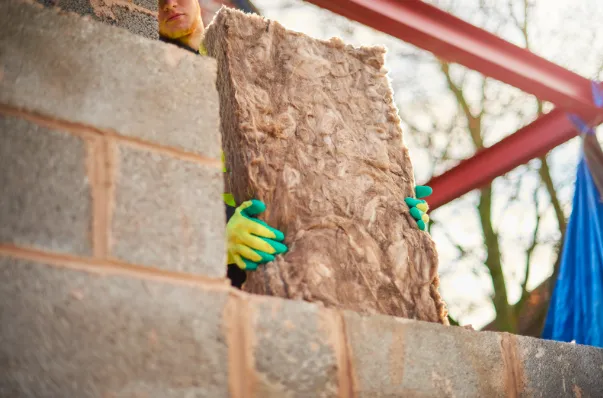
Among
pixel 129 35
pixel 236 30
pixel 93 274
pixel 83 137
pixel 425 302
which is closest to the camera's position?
pixel 93 274

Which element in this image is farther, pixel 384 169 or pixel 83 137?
pixel 384 169

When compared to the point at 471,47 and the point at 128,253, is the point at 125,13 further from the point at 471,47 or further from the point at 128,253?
the point at 471,47

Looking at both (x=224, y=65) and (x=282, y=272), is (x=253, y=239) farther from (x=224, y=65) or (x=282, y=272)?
(x=224, y=65)

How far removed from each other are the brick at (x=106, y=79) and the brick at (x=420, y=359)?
66 centimetres

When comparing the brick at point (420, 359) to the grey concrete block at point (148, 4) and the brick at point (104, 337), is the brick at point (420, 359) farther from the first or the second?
the grey concrete block at point (148, 4)

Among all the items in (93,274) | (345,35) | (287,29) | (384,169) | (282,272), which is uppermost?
(345,35)

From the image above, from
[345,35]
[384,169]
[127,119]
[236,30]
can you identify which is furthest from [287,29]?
[345,35]

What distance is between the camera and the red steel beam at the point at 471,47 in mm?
4301

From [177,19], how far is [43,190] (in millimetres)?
2207

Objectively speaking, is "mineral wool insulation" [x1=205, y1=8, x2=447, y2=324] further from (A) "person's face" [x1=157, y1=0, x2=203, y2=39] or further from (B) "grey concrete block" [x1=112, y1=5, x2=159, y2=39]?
(A) "person's face" [x1=157, y1=0, x2=203, y2=39]

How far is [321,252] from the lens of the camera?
2.09 metres

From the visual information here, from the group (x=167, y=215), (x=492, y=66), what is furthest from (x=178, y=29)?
(x=492, y=66)

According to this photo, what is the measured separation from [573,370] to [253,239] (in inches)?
46.7

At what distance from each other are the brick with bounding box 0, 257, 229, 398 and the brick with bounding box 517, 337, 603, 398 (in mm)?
1132
